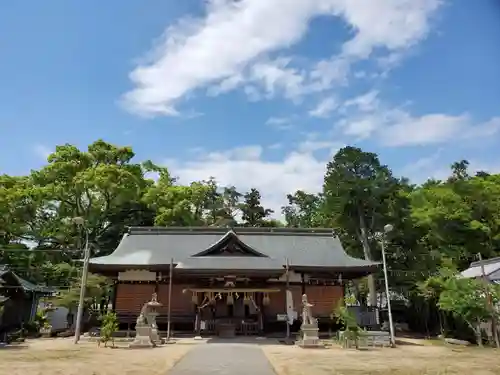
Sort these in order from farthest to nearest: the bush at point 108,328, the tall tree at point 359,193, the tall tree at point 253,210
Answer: the tall tree at point 253,210, the tall tree at point 359,193, the bush at point 108,328

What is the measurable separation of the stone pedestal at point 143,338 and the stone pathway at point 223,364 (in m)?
3.50

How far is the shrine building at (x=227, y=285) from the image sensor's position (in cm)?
2333

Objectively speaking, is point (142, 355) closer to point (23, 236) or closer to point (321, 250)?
point (321, 250)

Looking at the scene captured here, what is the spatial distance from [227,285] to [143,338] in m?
7.27

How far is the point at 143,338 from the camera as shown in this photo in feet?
57.2

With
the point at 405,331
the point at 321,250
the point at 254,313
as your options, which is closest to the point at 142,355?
the point at 254,313

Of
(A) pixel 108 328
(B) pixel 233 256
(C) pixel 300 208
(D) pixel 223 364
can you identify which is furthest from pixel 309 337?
(C) pixel 300 208

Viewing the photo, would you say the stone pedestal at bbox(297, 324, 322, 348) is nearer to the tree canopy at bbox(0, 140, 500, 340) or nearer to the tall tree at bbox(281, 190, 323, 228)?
the tree canopy at bbox(0, 140, 500, 340)

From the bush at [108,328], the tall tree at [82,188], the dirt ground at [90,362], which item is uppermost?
the tall tree at [82,188]

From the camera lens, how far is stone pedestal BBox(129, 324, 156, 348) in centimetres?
1725

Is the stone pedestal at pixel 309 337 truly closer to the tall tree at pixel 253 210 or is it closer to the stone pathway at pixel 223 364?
the stone pathway at pixel 223 364

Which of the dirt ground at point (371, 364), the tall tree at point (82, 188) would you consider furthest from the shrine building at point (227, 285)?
the tall tree at point (82, 188)

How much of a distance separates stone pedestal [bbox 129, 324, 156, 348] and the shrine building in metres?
5.06

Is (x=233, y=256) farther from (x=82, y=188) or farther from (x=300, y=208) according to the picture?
(x=300, y=208)
